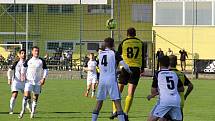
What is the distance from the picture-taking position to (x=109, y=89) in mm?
14734

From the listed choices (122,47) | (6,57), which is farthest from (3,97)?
(6,57)

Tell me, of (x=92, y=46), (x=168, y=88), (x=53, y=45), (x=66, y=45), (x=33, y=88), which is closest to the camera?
(x=168, y=88)

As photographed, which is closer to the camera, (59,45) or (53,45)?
(59,45)

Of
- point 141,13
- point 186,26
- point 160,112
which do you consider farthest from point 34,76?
point 141,13

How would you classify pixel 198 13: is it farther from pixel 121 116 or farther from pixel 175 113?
pixel 175 113

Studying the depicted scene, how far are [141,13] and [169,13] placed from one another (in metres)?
6.16

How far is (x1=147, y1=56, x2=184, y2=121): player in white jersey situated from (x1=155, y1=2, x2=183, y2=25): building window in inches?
1766

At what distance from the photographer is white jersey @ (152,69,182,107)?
12453 millimetres

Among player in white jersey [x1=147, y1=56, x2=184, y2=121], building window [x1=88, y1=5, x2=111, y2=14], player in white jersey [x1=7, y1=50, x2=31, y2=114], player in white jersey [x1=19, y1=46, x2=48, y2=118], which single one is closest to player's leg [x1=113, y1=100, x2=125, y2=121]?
player in white jersey [x1=147, y1=56, x2=184, y2=121]

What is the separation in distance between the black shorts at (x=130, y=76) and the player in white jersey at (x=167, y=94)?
3.43 meters

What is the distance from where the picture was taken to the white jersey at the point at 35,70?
18.6 m

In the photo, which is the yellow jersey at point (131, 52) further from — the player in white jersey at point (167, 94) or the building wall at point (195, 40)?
the building wall at point (195, 40)

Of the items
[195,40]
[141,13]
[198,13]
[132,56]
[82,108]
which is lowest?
[82,108]

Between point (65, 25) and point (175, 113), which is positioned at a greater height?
point (65, 25)
